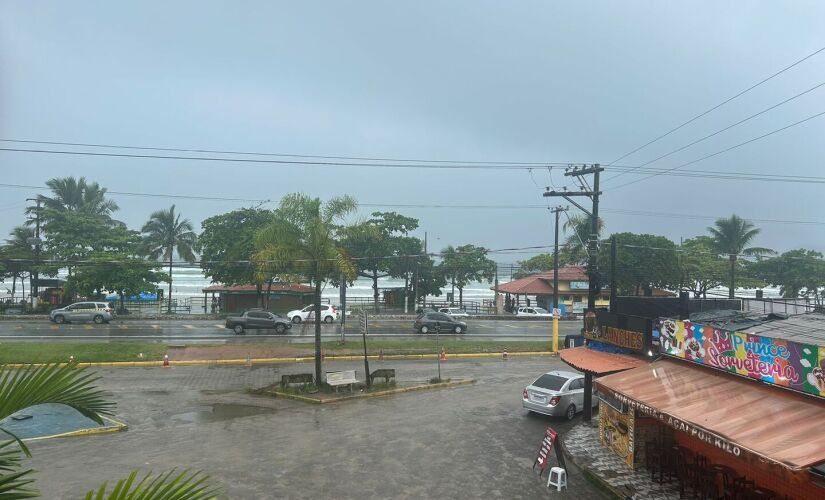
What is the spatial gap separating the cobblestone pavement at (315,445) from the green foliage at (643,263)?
121 ft

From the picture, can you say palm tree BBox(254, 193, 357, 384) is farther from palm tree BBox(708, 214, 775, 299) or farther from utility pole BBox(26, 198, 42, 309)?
palm tree BBox(708, 214, 775, 299)

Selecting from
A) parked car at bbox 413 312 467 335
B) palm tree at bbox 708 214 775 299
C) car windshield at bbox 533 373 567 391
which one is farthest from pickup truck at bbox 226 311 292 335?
palm tree at bbox 708 214 775 299

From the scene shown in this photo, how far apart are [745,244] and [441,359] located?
144 ft

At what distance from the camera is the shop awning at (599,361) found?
14602 mm

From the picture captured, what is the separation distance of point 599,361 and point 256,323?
27274 millimetres

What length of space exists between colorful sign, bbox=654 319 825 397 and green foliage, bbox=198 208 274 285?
133 ft

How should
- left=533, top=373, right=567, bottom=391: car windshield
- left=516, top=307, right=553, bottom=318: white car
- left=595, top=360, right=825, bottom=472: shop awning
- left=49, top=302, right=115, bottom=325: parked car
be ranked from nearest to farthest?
left=595, top=360, right=825, bottom=472: shop awning < left=533, top=373, right=567, bottom=391: car windshield < left=49, top=302, right=115, bottom=325: parked car < left=516, top=307, right=553, bottom=318: white car

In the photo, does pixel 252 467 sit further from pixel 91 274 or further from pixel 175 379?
pixel 91 274

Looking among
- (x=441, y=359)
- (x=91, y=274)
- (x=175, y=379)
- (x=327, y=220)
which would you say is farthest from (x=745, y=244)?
(x=91, y=274)

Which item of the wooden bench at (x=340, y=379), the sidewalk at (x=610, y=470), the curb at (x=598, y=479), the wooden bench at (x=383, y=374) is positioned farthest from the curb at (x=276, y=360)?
the curb at (x=598, y=479)

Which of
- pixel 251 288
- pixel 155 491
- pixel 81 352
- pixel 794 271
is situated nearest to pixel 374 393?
pixel 81 352

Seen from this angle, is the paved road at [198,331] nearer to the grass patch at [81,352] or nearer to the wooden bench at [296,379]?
the grass patch at [81,352]

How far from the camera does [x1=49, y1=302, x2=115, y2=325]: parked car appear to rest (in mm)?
39688

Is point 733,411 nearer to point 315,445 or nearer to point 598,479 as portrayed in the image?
point 598,479
